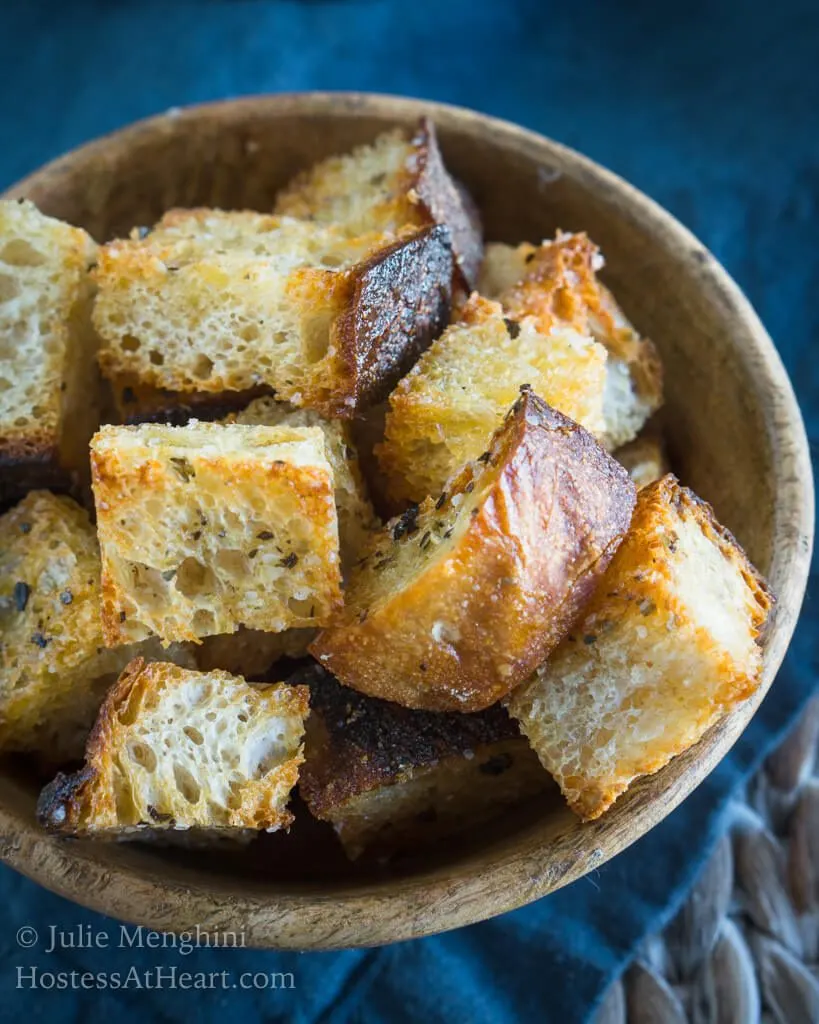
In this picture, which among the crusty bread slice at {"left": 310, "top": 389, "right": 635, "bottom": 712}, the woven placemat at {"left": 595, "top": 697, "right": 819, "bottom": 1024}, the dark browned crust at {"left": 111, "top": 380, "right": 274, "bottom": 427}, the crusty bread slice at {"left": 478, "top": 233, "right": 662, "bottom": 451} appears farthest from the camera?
the woven placemat at {"left": 595, "top": 697, "right": 819, "bottom": 1024}

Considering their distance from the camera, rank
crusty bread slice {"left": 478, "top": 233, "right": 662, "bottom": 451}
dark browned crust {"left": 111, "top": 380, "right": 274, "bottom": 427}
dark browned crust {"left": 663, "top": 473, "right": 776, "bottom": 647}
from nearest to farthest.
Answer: dark browned crust {"left": 663, "top": 473, "right": 776, "bottom": 647}, dark browned crust {"left": 111, "top": 380, "right": 274, "bottom": 427}, crusty bread slice {"left": 478, "top": 233, "right": 662, "bottom": 451}

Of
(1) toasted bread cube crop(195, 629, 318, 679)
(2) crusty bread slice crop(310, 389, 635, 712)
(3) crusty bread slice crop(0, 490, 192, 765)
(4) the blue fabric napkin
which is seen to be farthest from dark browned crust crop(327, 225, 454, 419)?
(4) the blue fabric napkin

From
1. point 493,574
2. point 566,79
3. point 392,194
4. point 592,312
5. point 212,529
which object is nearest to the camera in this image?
point 493,574

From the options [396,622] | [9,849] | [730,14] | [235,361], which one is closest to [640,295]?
[235,361]

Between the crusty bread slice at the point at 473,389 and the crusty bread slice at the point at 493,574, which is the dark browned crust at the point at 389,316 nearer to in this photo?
the crusty bread slice at the point at 473,389

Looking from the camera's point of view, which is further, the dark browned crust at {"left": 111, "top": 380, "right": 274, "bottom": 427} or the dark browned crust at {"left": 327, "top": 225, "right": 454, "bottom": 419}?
the dark browned crust at {"left": 111, "top": 380, "right": 274, "bottom": 427}

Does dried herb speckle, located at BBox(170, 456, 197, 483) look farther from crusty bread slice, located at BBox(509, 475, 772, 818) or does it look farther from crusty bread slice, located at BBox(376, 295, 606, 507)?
crusty bread slice, located at BBox(509, 475, 772, 818)

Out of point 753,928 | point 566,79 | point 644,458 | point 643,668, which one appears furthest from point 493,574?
point 566,79

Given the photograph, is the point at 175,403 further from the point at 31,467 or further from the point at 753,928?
the point at 753,928
